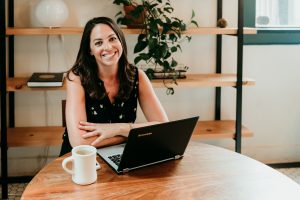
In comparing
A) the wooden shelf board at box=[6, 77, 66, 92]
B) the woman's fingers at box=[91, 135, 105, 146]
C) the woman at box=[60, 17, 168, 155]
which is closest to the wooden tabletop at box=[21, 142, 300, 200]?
the woman's fingers at box=[91, 135, 105, 146]

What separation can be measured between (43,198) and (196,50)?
205cm

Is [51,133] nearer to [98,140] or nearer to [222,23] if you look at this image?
[98,140]

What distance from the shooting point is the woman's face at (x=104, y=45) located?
6.42 ft

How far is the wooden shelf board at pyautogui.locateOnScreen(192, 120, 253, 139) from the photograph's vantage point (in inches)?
110

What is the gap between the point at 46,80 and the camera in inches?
101

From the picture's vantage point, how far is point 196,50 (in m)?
3.07

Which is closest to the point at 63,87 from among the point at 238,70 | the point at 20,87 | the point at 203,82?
the point at 20,87

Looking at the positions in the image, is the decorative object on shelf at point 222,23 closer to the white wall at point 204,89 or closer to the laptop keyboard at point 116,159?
the white wall at point 204,89

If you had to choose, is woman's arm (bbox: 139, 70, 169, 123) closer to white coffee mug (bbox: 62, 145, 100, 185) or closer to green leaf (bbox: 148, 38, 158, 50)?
green leaf (bbox: 148, 38, 158, 50)

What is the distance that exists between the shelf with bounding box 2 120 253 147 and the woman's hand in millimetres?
980

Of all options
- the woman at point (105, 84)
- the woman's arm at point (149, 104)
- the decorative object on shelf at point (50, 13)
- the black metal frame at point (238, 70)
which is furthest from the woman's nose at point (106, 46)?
the black metal frame at point (238, 70)

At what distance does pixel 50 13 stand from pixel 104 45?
0.81 m

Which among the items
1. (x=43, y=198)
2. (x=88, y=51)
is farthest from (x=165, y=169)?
(x=88, y=51)

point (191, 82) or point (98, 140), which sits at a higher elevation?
point (191, 82)
